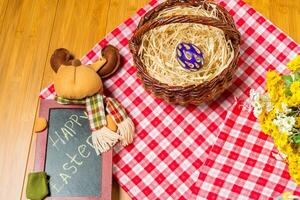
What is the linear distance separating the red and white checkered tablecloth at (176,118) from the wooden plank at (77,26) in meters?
0.05

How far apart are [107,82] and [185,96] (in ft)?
0.94

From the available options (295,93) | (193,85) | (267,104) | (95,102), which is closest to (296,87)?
(295,93)

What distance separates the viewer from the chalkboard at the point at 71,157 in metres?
1.12

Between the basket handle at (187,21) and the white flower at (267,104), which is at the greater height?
the basket handle at (187,21)

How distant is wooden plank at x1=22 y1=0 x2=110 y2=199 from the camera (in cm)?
135

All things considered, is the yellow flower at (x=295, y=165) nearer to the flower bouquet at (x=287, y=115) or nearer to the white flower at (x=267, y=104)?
the flower bouquet at (x=287, y=115)

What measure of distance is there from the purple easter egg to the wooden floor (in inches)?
13.8

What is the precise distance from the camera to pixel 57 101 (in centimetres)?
118

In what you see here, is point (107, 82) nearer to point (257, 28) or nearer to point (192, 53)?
point (192, 53)

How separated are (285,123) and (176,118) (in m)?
0.37

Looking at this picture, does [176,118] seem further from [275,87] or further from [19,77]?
[19,77]

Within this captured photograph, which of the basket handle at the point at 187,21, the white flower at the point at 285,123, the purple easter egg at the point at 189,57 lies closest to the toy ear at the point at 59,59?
the basket handle at the point at 187,21

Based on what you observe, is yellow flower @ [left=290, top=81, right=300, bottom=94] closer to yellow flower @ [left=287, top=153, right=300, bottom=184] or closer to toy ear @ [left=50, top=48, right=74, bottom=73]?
yellow flower @ [left=287, top=153, right=300, bottom=184]

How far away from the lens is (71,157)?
1.15 m
